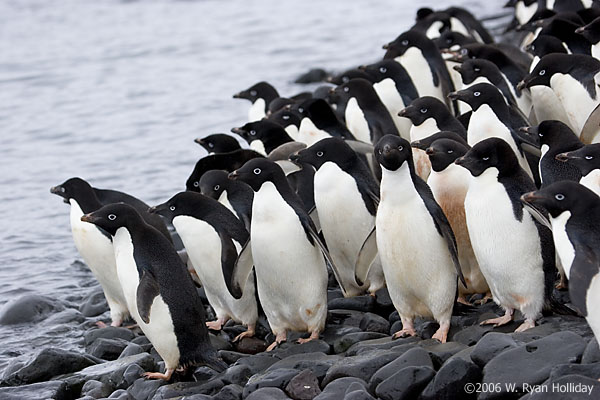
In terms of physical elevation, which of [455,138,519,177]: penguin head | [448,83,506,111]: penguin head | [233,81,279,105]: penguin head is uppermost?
[233,81,279,105]: penguin head

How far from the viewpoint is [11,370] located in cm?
743

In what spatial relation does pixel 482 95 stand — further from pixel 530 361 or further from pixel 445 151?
pixel 530 361

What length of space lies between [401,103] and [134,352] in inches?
186

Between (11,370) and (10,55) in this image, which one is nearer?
(11,370)

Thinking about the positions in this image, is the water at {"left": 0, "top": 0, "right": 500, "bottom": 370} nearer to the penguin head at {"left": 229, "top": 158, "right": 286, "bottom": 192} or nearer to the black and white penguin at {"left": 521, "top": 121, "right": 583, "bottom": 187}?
the penguin head at {"left": 229, "top": 158, "right": 286, "bottom": 192}

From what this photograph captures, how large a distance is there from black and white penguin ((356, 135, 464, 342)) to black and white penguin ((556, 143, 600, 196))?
87 cm

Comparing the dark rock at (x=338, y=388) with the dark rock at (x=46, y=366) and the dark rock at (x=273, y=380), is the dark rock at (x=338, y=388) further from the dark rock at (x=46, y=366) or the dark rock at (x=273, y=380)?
the dark rock at (x=46, y=366)

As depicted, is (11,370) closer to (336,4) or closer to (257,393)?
(257,393)

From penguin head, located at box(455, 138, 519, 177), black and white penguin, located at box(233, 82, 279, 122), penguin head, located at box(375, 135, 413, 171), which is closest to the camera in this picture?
penguin head, located at box(455, 138, 519, 177)

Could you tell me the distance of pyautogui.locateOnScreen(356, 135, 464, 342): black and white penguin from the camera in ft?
21.7

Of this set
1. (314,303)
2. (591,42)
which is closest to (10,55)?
(591,42)

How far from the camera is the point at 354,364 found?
6.00 meters

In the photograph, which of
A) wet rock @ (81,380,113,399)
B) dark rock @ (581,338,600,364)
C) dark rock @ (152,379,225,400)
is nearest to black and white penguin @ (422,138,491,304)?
dark rock @ (152,379,225,400)

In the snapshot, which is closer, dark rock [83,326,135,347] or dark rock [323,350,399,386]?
A: dark rock [323,350,399,386]
